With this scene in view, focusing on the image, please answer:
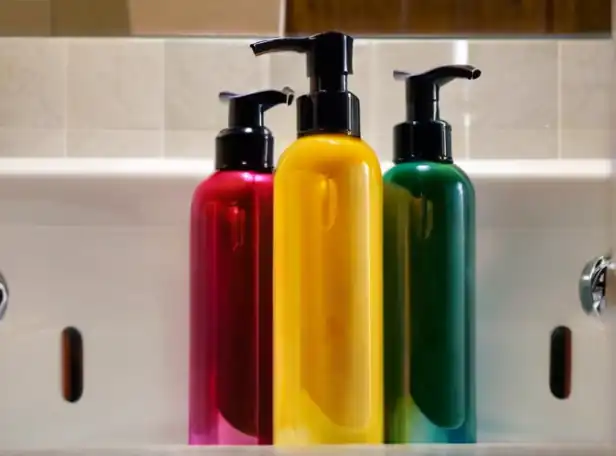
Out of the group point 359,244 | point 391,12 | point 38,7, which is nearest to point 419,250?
point 359,244

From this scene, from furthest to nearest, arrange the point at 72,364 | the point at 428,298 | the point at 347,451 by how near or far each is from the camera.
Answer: the point at 72,364, the point at 428,298, the point at 347,451

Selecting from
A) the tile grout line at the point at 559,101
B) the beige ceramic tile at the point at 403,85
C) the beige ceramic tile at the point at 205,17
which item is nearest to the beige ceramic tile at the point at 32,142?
the beige ceramic tile at the point at 205,17

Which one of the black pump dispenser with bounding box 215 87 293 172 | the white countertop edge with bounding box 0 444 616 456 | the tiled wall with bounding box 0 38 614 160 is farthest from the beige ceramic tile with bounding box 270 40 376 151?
the white countertop edge with bounding box 0 444 616 456

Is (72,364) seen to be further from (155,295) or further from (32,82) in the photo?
(32,82)

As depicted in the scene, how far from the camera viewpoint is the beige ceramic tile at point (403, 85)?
59cm

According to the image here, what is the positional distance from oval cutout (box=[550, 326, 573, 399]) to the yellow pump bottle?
0.65 feet

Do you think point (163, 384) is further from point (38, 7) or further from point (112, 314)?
point (38, 7)

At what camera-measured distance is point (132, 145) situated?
0.59m

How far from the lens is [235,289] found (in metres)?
0.43

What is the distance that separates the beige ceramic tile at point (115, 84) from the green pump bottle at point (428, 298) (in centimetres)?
24

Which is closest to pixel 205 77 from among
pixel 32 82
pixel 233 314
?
pixel 32 82

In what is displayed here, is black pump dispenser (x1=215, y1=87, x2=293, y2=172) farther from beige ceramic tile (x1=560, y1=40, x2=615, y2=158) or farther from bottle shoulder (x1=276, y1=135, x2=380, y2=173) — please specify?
beige ceramic tile (x1=560, y1=40, x2=615, y2=158)

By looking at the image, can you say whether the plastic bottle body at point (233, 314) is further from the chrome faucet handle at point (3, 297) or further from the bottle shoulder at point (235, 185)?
the chrome faucet handle at point (3, 297)

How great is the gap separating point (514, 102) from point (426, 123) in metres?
0.19
